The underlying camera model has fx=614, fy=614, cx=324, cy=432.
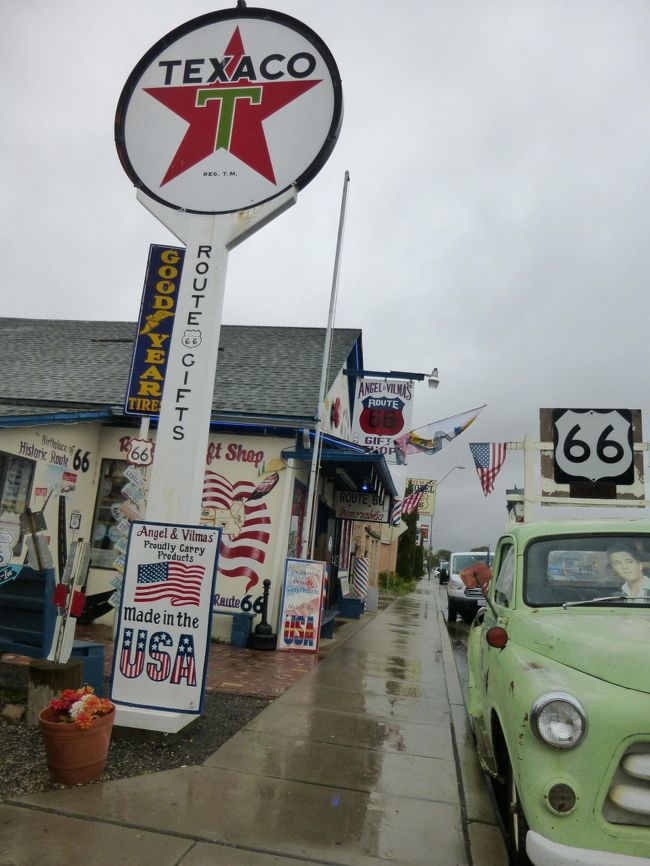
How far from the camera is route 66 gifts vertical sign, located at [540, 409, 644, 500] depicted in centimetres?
654

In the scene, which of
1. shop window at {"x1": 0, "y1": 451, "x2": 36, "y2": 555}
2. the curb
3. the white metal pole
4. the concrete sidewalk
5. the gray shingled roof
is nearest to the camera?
the concrete sidewalk

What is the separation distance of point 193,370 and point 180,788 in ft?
10.8

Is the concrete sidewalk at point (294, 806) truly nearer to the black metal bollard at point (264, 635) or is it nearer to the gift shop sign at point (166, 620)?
the gift shop sign at point (166, 620)

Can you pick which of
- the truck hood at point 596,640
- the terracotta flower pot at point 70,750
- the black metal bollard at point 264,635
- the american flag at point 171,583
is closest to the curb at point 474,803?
the truck hood at point 596,640

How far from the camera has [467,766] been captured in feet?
16.3

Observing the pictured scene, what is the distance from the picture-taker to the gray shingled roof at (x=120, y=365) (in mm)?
11078

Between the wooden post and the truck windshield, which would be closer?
the truck windshield

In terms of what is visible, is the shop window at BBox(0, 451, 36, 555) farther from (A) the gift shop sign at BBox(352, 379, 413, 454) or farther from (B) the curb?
(A) the gift shop sign at BBox(352, 379, 413, 454)

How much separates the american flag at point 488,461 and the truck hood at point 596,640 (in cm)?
984

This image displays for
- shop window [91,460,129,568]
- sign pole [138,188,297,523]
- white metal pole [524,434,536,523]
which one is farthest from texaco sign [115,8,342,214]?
shop window [91,460,129,568]

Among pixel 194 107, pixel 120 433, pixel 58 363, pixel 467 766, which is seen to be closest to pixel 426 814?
pixel 467 766

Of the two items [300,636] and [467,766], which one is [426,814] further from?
[300,636]

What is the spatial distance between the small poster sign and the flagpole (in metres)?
0.38

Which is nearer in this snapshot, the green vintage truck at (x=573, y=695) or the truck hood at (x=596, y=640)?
the green vintage truck at (x=573, y=695)
